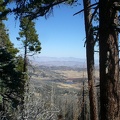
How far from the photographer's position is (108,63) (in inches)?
224

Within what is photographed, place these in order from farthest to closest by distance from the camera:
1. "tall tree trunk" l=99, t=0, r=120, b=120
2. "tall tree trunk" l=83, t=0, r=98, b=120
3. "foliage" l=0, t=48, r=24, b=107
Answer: "foliage" l=0, t=48, r=24, b=107 → "tall tree trunk" l=83, t=0, r=98, b=120 → "tall tree trunk" l=99, t=0, r=120, b=120

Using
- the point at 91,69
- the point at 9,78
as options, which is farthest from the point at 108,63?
the point at 9,78

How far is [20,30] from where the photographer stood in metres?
27.1

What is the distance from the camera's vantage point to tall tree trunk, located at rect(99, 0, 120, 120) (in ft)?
18.3

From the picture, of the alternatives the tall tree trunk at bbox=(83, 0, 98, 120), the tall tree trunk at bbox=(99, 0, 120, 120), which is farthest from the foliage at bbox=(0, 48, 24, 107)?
the tall tree trunk at bbox=(99, 0, 120, 120)

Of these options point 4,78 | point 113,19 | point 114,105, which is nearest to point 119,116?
point 114,105

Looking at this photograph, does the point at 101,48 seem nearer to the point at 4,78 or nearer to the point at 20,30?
the point at 4,78

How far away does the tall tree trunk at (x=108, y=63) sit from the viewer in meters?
5.59

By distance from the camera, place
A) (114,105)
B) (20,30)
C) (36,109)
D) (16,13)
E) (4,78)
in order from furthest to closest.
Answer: (20,30), (4,78), (36,109), (16,13), (114,105)

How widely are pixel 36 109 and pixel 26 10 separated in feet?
10.1

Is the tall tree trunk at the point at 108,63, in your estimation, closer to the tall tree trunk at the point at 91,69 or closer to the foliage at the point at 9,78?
the tall tree trunk at the point at 91,69

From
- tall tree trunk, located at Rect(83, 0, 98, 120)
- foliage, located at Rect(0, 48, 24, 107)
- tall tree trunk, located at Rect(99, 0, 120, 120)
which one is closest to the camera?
tall tree trunk, located at Rect(99, 0, 120, 120)

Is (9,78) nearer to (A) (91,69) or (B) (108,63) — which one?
(A) (91,69)

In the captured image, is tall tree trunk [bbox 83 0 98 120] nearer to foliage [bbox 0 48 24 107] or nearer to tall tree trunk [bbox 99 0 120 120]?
tall tree trunk [bbox 99 0 120 120]
